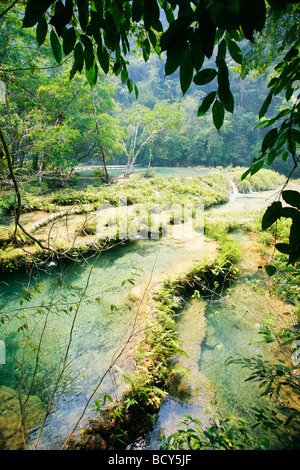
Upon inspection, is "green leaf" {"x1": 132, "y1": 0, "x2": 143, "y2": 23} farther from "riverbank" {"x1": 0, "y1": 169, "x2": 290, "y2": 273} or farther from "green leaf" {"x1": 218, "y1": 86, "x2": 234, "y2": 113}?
"riverbank" {"x1": 0, "y1": 169, "x2": 290, "y2": 273}

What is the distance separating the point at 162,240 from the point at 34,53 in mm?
11822

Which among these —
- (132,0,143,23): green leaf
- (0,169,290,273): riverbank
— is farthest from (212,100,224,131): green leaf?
(0,169,290,273): riverbank

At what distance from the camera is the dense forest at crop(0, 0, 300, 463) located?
72 centimetres

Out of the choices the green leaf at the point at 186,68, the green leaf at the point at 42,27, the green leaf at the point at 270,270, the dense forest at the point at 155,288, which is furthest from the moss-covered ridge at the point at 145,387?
the green leaf at the point at 42,27

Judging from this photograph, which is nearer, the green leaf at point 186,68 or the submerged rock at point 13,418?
the green leaf at point 186,68

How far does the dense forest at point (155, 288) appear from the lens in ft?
2.36

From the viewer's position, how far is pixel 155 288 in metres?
4.66

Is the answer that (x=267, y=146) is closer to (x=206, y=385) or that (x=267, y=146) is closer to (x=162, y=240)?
(x=206, y=385)

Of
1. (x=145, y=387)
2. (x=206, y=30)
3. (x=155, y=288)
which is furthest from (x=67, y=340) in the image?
(x=206, y=30)

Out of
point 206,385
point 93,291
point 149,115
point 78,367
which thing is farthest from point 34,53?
point 206,385

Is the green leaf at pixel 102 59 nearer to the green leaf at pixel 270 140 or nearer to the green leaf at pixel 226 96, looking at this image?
A: the green leaf at pixel 226 96
